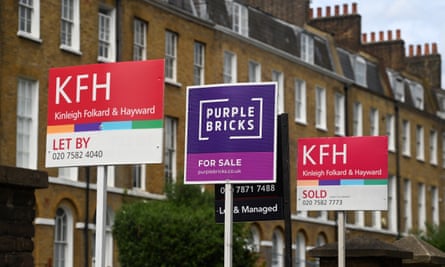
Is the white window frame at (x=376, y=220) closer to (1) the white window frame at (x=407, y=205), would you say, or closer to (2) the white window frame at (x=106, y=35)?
(1) the white window frame at (x=407, y=205)

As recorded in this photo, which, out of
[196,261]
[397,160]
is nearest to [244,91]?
[196,261]

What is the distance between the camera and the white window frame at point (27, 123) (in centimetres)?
3103

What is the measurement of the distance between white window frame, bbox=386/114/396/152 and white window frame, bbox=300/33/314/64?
28.7ft


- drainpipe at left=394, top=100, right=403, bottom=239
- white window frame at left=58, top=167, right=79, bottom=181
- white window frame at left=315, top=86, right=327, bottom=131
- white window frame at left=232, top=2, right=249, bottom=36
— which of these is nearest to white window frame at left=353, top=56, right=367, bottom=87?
drainpipe at left=394, top=100, right=403, bottom=239

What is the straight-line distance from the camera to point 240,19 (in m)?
44.6

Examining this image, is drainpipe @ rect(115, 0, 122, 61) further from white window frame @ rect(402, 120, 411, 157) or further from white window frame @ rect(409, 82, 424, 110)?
white window frame @ rect(409, 82, 424, 110)

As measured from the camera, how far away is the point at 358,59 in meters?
56.3

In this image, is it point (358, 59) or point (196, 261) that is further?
point (358, 59)

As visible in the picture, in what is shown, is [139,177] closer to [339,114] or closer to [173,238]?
Result: [173,238]

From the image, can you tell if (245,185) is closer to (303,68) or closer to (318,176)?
(318,176)

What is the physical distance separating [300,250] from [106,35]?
1669 centimetres

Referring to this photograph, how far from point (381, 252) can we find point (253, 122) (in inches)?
178

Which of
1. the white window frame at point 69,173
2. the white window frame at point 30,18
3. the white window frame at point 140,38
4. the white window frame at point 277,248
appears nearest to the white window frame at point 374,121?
the white window frame at point 277,248

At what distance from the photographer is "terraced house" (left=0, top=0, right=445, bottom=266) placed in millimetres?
31516
